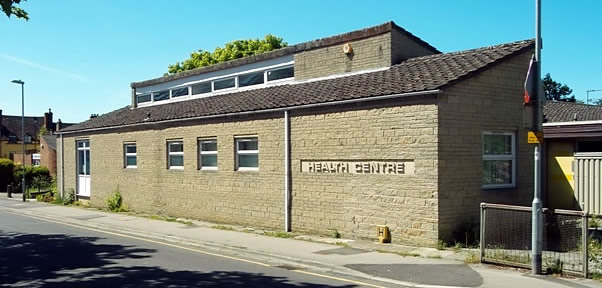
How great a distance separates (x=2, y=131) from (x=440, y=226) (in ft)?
249

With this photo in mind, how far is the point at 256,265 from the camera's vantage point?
1103 centimetres

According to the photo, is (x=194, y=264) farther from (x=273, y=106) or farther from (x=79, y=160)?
(x=79, y=160)

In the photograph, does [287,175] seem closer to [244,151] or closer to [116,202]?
[244,151]

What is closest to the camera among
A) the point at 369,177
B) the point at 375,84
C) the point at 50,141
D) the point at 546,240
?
the point at 546,240

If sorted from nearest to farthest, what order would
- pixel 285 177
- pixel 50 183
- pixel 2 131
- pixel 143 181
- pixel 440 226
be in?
pixel 440 226 < pixel 285 177 < pixel 143 181 < pixel 50 183 < pixel 2 131

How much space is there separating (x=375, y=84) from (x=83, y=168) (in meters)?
18.2

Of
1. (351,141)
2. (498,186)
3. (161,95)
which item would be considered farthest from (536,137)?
(161,95)

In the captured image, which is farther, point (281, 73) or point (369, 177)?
point (281, 73)

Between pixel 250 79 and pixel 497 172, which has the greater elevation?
pixel 250 79

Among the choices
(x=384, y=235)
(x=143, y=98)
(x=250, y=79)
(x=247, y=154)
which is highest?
(x=250, y=79)

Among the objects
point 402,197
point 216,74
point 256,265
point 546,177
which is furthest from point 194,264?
point 216,74

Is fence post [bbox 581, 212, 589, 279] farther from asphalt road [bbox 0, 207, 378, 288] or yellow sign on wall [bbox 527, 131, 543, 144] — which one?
asphalt road [bbox 0, 207, 378, 288]

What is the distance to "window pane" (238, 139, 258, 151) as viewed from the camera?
16.9 metres

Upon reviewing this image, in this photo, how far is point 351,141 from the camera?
1370 centimetres
